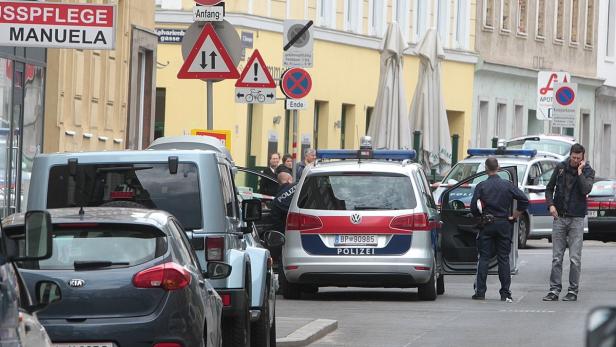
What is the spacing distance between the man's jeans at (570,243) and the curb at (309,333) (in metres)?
5.48

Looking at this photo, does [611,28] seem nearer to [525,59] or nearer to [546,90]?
[525,59]

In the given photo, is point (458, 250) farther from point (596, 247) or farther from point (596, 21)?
point (596, 21)

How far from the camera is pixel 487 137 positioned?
212 ft

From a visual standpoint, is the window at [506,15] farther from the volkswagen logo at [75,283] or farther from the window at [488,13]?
the volkswagen logo at [75,283]

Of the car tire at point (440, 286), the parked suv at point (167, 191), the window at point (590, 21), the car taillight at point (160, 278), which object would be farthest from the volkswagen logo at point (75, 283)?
the window at point (590, 21)

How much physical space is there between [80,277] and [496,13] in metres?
Answer: 54.3

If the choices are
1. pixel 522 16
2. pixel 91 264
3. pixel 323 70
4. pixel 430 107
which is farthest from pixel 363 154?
pixel 522 16

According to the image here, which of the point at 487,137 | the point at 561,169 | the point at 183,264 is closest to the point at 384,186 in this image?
the point at 561,169

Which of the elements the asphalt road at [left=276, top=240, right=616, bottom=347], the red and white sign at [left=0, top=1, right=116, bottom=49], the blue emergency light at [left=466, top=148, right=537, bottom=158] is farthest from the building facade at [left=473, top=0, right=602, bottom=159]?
the red and white sign at [left=0, top=1, right=116, bottom=49]

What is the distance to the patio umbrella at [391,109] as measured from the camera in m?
41.4

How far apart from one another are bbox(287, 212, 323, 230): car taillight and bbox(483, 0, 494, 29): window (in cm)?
4139

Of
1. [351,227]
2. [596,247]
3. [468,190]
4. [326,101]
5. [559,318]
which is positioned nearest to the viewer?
[559,318]

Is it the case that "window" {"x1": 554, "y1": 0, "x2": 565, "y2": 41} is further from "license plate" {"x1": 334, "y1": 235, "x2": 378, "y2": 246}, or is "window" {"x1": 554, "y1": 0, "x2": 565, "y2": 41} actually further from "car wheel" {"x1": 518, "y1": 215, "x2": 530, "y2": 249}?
"license plate" {"x1": 334, "y1": 235, "x2": 378, "y2": 246}

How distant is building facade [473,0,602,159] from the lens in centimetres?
6388
